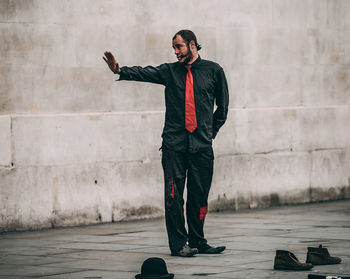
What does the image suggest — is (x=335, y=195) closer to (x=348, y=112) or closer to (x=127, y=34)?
(x=348, y=112)

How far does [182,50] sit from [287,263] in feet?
7.64

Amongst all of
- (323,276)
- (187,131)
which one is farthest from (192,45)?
(323,276)

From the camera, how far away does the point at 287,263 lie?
784 cm

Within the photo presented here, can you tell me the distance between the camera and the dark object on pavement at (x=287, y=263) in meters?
7.80

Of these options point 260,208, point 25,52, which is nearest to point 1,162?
point 25,52

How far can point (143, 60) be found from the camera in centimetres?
1216

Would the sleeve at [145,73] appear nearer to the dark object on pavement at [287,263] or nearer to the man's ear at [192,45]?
the man's ear at [192,45]

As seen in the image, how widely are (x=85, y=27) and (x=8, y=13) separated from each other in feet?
3.44

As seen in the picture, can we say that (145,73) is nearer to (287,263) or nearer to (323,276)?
(287,263)

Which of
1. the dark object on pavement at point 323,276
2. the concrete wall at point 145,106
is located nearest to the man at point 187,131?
the dark object on pavement at point 323,276

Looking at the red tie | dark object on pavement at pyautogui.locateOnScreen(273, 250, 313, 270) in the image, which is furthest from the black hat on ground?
the red tie

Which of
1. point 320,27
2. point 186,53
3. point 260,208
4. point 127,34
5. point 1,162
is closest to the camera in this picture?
point 186,53

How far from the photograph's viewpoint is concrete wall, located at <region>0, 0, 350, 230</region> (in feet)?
36.4

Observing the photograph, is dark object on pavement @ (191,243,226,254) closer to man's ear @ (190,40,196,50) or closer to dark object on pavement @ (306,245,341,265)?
dark object on pavement @ (306,245,341,265)
